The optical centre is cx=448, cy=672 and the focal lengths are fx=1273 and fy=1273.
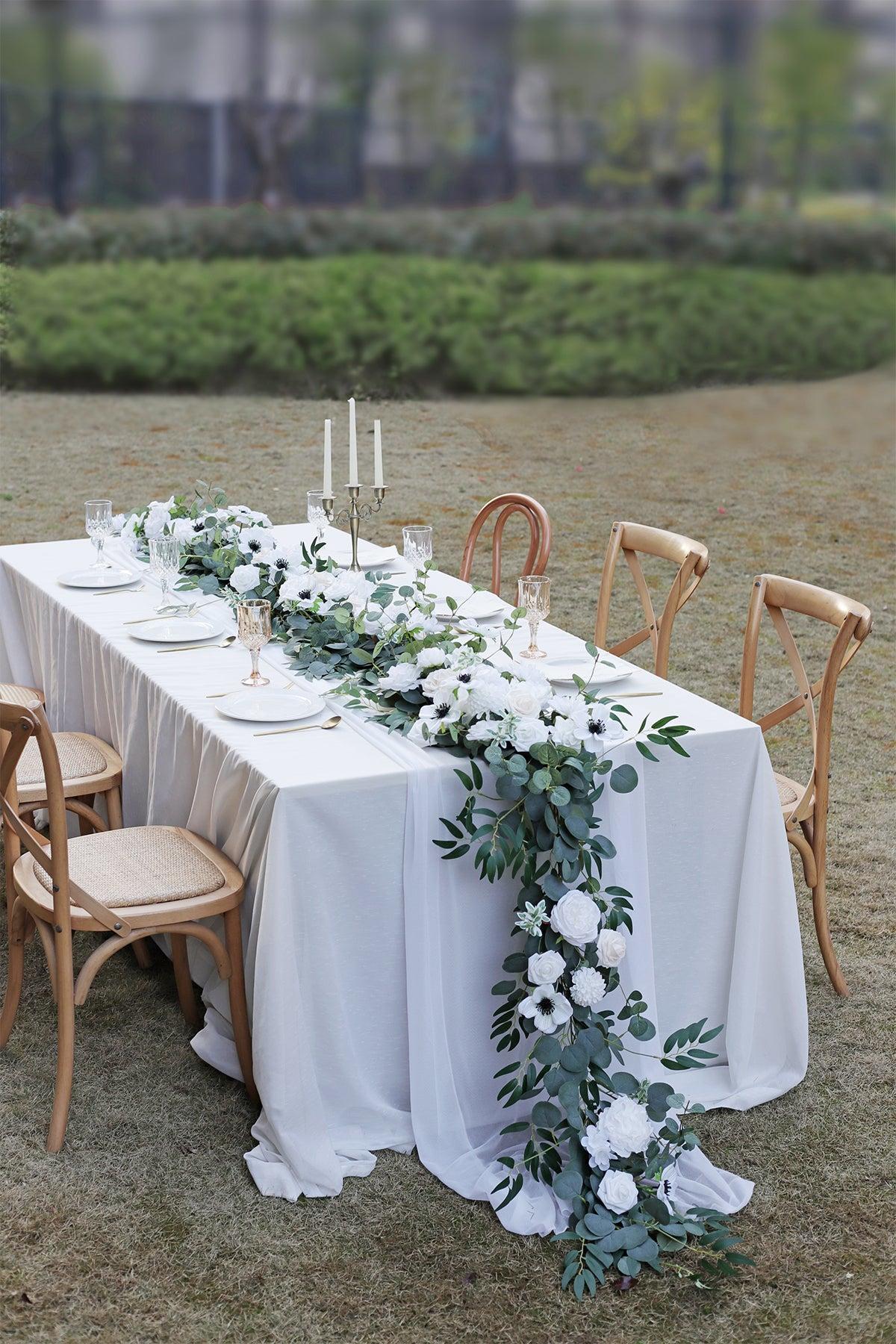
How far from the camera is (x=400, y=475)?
8227 millimetres

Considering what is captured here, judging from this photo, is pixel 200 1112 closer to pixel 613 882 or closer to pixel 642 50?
pixel 613 882

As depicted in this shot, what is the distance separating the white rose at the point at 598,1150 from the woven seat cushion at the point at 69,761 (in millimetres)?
1313

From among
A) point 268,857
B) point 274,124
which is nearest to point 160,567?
point 268,857

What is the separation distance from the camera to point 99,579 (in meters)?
3.33

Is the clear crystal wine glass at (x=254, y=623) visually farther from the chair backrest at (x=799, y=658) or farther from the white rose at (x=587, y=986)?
the chair backrest at (x=799, y=658)

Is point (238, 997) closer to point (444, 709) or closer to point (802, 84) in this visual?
point (444, 709)

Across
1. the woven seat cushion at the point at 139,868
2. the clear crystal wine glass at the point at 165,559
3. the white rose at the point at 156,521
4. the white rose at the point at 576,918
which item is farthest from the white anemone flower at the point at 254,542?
the white rose at the point at 576,918

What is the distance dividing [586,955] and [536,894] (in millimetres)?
123

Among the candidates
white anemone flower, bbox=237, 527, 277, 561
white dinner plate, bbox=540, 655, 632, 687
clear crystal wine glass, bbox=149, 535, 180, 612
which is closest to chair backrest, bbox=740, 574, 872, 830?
white dinner plate, bbox=540, 655, 632, 687

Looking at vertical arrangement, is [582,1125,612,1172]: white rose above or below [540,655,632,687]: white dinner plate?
below

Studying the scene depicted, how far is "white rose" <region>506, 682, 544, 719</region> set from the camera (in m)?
2.06

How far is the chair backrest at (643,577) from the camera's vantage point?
3.08 meters

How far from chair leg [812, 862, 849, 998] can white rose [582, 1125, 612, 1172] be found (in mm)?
882

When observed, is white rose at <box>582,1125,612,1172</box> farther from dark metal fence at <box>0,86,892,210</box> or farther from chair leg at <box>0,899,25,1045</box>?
dark metal fence at <box>0,86,892,210</box>
